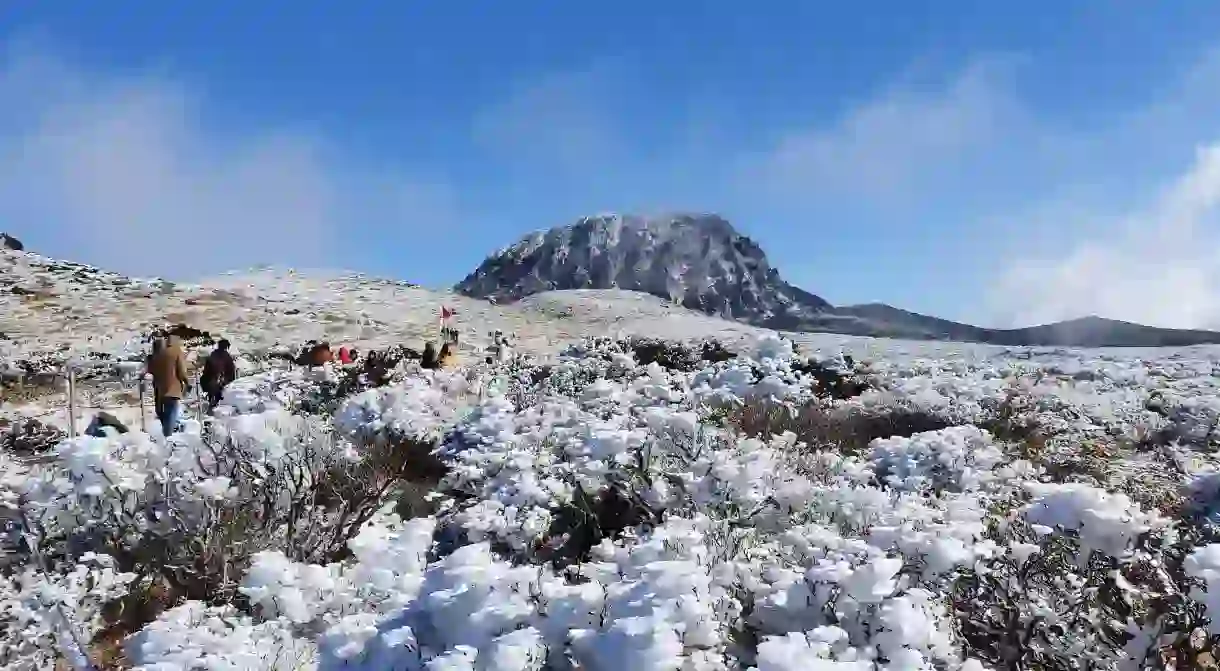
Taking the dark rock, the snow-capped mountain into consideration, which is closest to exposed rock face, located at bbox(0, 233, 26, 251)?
the snow-capped mountain

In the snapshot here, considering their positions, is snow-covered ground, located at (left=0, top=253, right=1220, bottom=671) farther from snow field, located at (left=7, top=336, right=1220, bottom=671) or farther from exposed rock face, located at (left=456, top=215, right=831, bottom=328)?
exposed rock face, located at (left=456, top=215, right=831, bottom=328)

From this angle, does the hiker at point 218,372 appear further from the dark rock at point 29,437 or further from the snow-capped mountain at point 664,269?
the snow-capped mountain at point 664,269

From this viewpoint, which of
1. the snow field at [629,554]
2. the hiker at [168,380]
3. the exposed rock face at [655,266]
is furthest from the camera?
the exposed rock face at [655,266]

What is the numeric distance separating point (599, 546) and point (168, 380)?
7.97 metres

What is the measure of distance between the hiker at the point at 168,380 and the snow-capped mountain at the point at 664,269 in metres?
47.0

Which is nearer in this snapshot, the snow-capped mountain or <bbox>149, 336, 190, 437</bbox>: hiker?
<bbox>149, 336, 190, 437</bbox>: hiker

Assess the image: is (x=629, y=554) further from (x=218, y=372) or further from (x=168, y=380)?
(x=218, y=372)

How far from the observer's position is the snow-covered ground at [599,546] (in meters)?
3.04

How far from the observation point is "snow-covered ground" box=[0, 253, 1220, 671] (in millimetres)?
3037

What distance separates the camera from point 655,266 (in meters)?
73.4

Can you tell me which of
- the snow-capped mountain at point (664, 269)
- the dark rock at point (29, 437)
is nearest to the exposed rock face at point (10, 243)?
the snow-capped mountain at point (664, 269)

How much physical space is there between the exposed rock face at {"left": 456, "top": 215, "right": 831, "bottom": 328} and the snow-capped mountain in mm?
89

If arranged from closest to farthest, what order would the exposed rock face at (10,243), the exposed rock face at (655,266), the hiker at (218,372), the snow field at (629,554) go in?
the snow field at (629,554), the hiker at (218,372), the exposed rock face at (10,243), the exposed rock face at (655,266)

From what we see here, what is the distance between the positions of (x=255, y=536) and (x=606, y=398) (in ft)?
13.1
